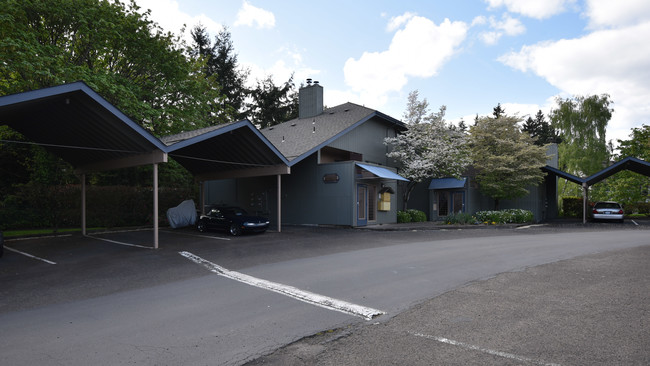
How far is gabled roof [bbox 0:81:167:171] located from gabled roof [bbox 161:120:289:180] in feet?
4.49

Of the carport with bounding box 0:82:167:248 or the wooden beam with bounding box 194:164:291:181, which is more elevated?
the carport with bounding box 0:82:167:248

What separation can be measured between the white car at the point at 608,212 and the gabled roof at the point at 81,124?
82.3 feet

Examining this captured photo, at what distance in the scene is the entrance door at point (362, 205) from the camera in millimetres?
20531

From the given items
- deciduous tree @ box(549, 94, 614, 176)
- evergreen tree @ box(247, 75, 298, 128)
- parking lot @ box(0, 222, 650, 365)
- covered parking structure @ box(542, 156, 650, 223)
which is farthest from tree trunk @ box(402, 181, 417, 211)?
deciduous tree @ box(549, 94, 614, 176)

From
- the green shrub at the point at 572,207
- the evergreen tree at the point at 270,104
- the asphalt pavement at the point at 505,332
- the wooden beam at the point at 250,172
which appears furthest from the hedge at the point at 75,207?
the green shrub at the point at 572,207

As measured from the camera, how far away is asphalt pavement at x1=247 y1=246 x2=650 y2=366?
3885 mm

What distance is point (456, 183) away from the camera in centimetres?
2653

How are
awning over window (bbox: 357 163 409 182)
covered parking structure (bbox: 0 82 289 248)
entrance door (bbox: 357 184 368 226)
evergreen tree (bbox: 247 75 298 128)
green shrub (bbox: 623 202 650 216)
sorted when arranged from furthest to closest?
evergreen tree (bbox: 247 75 298 128)
green shrub (bbox: 623 202 650 216)
entrance door (bbox: 357 184 368 226)
awning over window (bbox: 357 163 409 182)
covered parking structure (bbox: 0 82 289 248)

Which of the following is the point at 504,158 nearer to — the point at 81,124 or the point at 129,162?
the point at 129,162

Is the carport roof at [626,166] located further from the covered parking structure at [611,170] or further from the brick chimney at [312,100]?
the brick chimney at [312,100]

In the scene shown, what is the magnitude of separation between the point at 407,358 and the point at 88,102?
11.3 metres

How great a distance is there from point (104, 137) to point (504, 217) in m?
20.3

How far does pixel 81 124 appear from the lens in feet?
41.8

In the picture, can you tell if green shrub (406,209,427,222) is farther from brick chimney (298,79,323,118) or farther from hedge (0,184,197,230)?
hedge (0,184,197,230)
